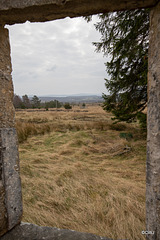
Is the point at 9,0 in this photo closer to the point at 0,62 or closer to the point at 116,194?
the point at 0,62

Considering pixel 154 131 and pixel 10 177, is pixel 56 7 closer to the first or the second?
pixel 154 131

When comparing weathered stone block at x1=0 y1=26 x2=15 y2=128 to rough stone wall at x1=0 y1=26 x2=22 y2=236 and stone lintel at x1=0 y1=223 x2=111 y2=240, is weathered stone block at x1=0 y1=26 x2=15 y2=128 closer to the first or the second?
rough stone wall at x1=0 y1=26 x2=22 y2=236

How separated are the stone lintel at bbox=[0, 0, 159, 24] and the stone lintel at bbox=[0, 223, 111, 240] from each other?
1945 mm

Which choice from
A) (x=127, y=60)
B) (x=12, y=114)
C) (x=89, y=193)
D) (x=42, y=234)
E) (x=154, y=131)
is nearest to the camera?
(x=154, y=131)

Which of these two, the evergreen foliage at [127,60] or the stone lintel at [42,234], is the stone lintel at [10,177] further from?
the evergreen foliage at [127,60]

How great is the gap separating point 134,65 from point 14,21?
162 inches

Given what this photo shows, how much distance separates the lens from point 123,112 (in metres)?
5.43

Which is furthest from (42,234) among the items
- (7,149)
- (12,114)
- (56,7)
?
(56,7)

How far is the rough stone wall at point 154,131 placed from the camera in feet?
3.57

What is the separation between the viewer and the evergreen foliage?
3.68 meters

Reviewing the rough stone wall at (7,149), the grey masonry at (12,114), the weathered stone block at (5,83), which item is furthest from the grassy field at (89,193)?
the weathered stone block at (5,83)

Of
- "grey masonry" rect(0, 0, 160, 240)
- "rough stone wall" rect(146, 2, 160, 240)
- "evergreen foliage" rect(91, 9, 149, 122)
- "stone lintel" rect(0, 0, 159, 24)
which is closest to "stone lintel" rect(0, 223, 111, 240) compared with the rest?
"grey masonry" rect(0, 0, 160, 240)

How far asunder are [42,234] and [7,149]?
85 cm

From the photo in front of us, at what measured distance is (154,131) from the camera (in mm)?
1121
